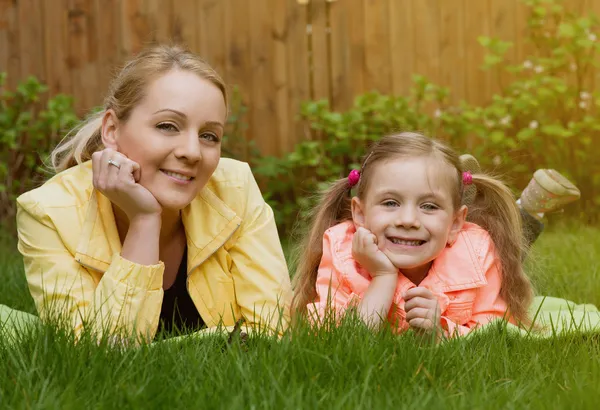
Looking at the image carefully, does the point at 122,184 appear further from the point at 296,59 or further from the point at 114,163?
the point at 296,59

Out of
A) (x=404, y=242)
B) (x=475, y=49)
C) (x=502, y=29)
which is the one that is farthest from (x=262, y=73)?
(x=404, y=242)

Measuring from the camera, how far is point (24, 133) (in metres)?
6.31

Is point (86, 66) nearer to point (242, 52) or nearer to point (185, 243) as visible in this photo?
point (242, 52)

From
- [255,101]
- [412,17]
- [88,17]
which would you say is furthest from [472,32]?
[88,17]

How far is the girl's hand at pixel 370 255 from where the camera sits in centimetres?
268

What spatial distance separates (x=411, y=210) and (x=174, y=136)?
2.63 feet

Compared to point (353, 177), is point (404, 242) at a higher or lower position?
lower

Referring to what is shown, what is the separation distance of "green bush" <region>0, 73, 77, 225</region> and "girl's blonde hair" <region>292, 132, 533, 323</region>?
10.9 ft

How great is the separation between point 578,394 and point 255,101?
482 cm

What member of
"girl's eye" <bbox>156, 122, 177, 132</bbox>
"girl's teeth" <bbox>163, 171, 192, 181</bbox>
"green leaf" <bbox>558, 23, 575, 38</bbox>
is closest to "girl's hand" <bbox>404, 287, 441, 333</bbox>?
"girl's teeth" <bbox>163, 171, 192, 181</bbox>

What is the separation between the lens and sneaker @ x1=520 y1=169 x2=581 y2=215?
3459 millimetres

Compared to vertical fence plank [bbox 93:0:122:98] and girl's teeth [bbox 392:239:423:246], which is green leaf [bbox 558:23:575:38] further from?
Result: girl's teeth [bbox 392:239:423:246]

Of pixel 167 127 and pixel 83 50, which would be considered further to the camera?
pixel 83 50

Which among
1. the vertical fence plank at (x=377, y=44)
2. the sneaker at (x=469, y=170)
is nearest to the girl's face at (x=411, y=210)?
the sneaker at (x=469, y=170)
